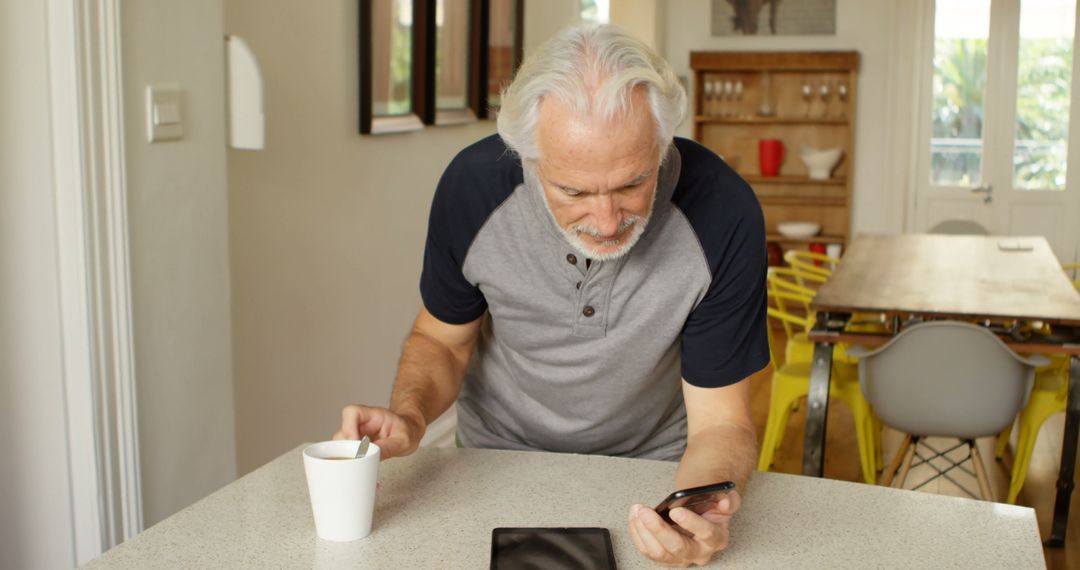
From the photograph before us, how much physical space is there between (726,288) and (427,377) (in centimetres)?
49

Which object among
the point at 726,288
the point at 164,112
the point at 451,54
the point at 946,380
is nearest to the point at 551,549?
the point at 726,288

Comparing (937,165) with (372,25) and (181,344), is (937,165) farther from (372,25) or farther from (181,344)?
(181,344)

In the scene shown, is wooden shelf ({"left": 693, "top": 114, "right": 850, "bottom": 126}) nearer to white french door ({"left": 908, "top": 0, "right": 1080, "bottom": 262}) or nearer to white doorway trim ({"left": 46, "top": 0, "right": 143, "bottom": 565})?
white french door ({"left": 908, "top": 0, "right": 1080, "bottom": 262})

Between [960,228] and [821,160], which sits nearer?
[960,228]

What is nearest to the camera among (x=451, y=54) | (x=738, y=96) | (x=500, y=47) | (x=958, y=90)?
(x=451, y=54)

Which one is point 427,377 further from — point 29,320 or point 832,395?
point 832,395

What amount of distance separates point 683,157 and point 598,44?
319 millimetres

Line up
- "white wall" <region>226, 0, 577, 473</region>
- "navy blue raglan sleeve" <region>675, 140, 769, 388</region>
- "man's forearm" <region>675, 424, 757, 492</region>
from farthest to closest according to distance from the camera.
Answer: "white wall" <region>226, 0, 577, 473</region>, "navy blue raglan sleeve" <region>675, 140, 769, 388</region>, "man's forearm" <region>675, 424, 757, 492</region>

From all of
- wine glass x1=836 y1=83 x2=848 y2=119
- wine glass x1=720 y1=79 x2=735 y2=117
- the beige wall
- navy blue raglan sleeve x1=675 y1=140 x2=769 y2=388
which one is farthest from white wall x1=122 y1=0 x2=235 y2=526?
wine glass x1=836 y1=83 x2=848 y2=119

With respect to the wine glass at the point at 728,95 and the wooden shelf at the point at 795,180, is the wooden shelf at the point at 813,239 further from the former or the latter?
the wine glass at the point at 728,95

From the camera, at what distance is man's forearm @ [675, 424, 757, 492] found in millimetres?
1520

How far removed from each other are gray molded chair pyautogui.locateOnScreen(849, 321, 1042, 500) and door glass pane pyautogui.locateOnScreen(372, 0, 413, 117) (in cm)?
158

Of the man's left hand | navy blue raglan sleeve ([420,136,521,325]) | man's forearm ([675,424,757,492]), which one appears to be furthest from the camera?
navy blue raglan sleeve ([420,136,521,325])

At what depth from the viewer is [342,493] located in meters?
1.33
